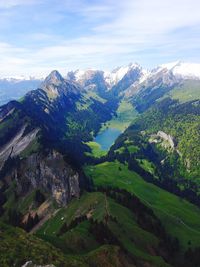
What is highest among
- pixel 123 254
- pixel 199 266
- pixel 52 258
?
pixel 52 258

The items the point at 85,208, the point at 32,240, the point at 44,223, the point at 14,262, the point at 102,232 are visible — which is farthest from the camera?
the point at 44,223

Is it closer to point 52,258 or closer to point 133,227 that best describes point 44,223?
point 133,227

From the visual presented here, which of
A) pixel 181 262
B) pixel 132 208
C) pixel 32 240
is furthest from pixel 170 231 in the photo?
pixel 32 240

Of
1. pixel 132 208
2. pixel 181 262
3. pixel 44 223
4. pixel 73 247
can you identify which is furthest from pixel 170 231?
pixel 73 247

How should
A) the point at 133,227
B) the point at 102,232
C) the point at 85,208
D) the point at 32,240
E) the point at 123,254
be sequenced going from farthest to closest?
the point at 85,208 < the point at 133,227 < the point at 102,232 < the point at 123,254 < the point at 32,240

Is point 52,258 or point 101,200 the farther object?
point 101,200

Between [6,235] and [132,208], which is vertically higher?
[6,235]
